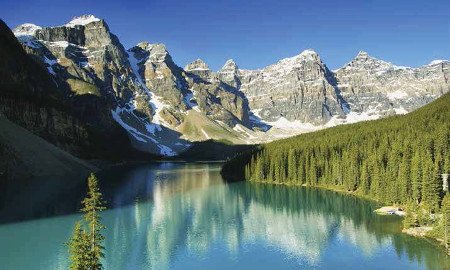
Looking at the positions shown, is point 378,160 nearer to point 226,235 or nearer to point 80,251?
point 226,235

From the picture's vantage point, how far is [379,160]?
137 meters

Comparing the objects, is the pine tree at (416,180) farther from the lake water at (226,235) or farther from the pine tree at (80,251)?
the pine tree at (80,251)

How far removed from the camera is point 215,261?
7419 cm

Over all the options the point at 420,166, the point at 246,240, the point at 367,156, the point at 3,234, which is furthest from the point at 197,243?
the point at 367,156

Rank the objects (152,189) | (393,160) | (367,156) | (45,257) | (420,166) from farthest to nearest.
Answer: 1. (152,189)
2. (367,156)
3. (393,160)
4. (420,166)
5. (45,257)

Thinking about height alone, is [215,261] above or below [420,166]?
below

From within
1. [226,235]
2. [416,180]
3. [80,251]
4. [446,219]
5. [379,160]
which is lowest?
[226,235]

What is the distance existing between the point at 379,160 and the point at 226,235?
6255cm

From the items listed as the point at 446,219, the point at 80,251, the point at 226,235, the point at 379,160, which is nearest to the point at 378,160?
the point at 379,160

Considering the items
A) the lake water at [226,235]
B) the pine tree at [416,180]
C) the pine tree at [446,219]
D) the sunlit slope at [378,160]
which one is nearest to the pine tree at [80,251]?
the lake water at [226,235]

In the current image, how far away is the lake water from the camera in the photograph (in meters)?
72.7

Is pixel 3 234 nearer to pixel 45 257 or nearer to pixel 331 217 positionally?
pixel 45 257

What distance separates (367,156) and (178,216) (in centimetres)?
6540

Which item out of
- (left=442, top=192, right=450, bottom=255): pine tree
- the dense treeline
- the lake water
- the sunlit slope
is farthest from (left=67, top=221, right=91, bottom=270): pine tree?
the dense treeline
